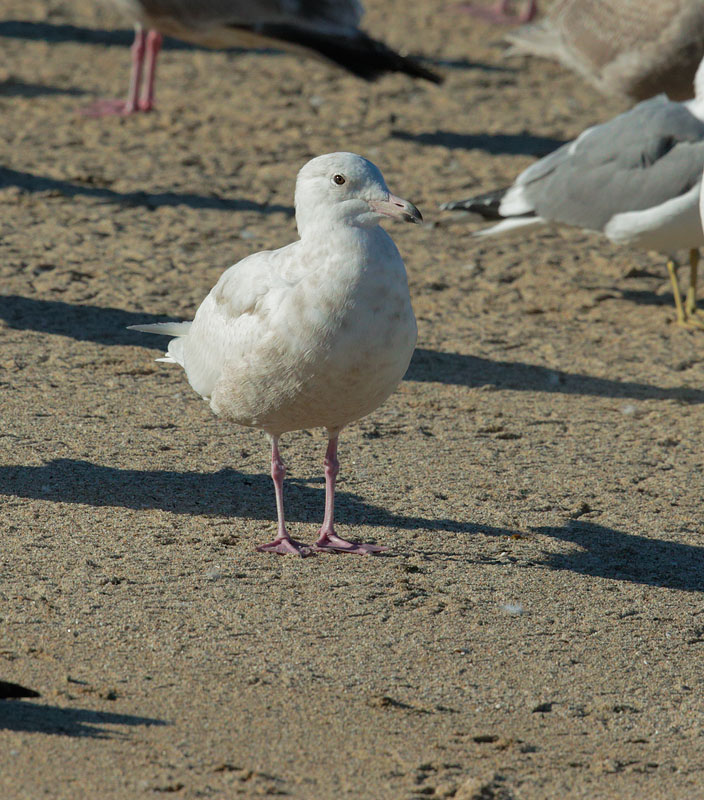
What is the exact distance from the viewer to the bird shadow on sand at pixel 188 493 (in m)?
4.74

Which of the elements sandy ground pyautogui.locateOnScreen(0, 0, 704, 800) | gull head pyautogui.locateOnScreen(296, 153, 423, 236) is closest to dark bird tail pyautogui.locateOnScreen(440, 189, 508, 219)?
sandy ground pyautogui.locateOnScreen(0, 0, 704, 800)

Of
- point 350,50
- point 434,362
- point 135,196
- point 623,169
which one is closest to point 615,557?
point 434,362

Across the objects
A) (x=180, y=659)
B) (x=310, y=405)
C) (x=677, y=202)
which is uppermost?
(x=677, y=202)

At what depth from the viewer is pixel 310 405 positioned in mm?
4121

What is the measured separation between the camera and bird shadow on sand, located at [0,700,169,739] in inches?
129

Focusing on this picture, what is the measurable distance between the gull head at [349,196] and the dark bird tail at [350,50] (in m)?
6.41

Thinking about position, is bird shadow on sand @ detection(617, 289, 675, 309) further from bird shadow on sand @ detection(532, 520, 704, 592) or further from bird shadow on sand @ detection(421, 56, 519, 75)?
bird shadow on sand @ detection(421, 56, 519, 75)

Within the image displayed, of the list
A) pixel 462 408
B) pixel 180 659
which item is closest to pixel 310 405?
pixel 180 659

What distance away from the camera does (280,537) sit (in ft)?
14.6

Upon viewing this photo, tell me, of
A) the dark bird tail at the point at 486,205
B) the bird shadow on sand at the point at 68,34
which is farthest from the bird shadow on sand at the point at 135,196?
the bird shadow on sand at the point at 68,34

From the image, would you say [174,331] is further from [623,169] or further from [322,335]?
[623,169]

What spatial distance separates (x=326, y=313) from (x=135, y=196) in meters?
5.02

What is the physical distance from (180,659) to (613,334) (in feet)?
13.4

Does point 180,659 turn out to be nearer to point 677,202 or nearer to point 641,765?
point 641,765
